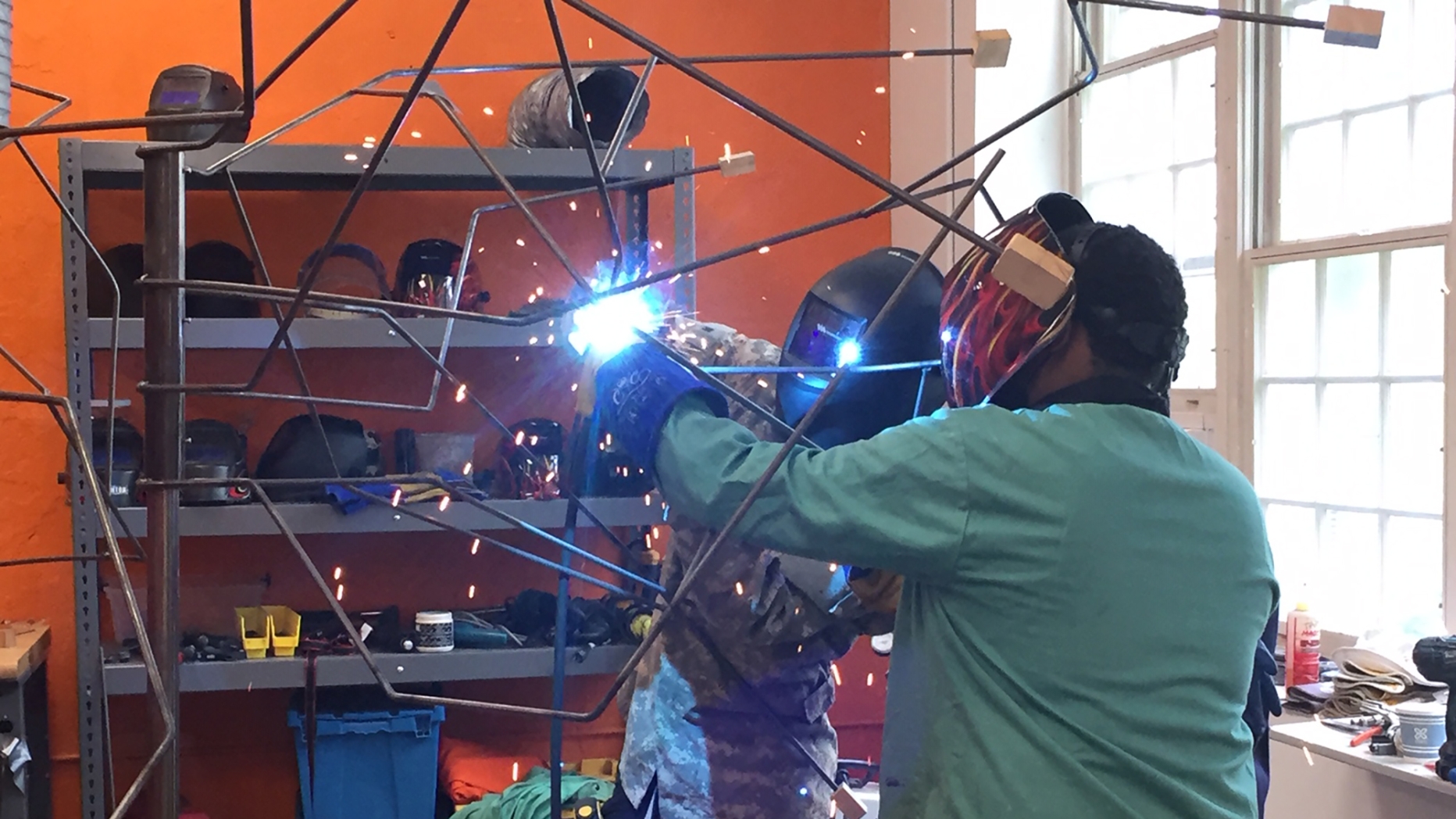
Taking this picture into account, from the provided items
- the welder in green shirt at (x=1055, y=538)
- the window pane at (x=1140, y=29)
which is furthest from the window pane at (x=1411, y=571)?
the welder in green shirt at (x=1055, y=538)

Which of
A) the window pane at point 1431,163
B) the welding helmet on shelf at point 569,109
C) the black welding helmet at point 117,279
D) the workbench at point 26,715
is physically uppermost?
the welding helmet on shelf at point 569,109

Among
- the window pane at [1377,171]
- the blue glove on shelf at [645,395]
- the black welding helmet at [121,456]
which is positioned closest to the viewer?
the blue glove on shelf at [645,395]

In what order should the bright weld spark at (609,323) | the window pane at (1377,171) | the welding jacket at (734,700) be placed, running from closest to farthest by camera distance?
the bright weld spark at (609,323), the welding jacket at (734,700), the window pane at (1377,171)

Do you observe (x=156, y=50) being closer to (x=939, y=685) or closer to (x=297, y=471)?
(x=297, y=471)

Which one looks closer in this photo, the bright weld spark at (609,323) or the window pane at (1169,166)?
the bright weld spark at (609,323)

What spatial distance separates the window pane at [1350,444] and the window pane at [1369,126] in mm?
372

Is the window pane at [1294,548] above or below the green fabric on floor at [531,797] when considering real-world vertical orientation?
above

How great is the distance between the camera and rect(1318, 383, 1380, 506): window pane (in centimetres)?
271

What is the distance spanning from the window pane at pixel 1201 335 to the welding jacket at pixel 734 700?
153cm

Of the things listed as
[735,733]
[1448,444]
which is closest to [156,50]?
[735,733]

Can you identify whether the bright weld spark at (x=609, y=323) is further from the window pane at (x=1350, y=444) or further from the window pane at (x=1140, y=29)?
the window pane at (x=1140, y=29)

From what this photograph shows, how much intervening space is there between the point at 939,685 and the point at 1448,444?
1.66m

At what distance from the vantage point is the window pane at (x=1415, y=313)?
8.36 ft

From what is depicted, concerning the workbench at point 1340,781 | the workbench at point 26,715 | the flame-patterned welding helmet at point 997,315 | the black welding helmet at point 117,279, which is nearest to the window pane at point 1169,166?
the workbench at point 1340,781
